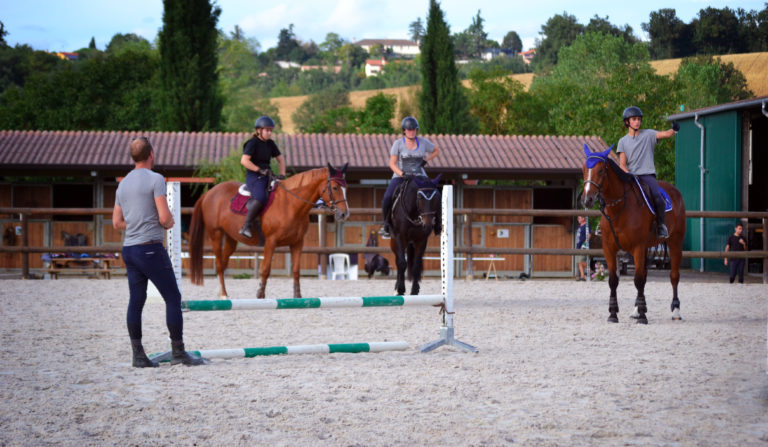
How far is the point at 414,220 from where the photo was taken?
11.0 meters

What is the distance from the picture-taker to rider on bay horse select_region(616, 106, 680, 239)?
381 inches

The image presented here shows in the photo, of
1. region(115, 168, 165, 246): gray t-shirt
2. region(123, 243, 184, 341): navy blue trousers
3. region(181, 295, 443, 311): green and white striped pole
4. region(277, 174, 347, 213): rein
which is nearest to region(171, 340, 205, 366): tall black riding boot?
region(123, 243, 184, 341): navy blue trousers

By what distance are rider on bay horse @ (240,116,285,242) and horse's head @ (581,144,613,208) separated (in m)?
4.02

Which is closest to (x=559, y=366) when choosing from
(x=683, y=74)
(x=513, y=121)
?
(x=513, y=121)

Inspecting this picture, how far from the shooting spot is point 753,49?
297ft

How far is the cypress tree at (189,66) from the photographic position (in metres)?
35.4

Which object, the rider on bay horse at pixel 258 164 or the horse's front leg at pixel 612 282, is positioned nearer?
the horse's front leg at pixel 612 282

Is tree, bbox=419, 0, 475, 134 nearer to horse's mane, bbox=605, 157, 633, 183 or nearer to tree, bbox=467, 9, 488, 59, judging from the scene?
horse's mane, bbox=605, 157, 633, 183

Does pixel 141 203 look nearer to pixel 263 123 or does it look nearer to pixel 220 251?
pixel 263 123

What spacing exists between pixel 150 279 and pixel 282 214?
5.00 m

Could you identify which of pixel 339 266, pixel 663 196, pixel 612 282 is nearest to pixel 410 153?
pixel 612 282

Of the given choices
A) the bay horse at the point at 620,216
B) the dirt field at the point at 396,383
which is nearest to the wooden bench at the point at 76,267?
the dirt field at the point at 396,383

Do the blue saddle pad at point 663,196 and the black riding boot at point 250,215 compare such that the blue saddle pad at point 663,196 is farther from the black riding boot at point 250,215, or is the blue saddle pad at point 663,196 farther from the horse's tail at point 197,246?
the horse's tail at point 197,246

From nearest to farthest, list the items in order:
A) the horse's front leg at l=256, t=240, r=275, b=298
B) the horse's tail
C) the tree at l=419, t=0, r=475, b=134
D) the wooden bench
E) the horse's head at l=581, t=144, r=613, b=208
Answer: the horse's head at l=581, t=144, r=613, b=208 → the horse's front leg at l=256, t=240, r=275, b=298 → the horse's tail → the wooden bench → the tree at l=419, t=0, r=475, b=134
